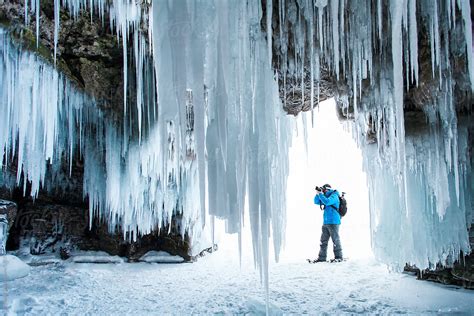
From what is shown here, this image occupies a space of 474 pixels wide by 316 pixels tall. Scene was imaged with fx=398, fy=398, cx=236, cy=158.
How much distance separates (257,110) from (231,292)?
138 inches

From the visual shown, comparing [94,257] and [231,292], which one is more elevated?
[94,257]

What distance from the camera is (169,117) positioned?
2764 mm

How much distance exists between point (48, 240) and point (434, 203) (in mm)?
8461

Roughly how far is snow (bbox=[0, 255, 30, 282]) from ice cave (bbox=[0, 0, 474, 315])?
0.04 meters

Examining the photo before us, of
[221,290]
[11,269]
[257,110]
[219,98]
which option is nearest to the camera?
[219,98]

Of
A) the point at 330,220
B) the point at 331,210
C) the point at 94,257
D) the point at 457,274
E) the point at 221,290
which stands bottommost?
the point at 221,290

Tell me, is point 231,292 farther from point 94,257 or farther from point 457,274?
point 94,257

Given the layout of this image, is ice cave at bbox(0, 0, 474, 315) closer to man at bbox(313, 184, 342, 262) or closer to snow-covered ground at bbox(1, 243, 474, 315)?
snow-covered ground at bbox(1, 243, 474, 315)

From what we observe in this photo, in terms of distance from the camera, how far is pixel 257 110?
339cm

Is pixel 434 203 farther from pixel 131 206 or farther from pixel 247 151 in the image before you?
pixel 131 206

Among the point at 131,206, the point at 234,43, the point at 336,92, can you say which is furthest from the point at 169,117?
the point at 131,206

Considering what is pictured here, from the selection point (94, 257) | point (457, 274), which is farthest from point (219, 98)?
point (94, 257)

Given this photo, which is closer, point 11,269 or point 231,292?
point 231,292

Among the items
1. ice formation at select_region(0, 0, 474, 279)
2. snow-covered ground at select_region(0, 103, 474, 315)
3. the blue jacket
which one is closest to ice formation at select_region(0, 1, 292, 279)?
ice formation at select_region(0, 0, 474, 279)
